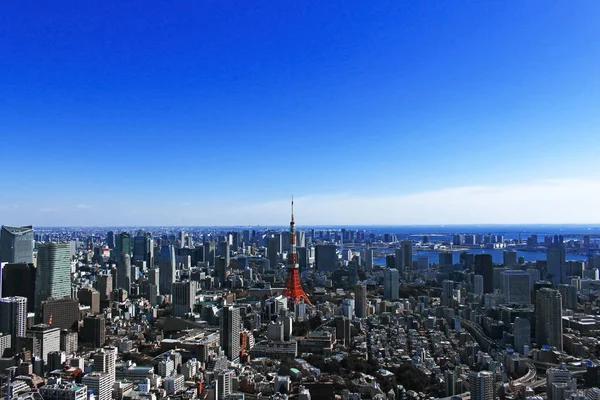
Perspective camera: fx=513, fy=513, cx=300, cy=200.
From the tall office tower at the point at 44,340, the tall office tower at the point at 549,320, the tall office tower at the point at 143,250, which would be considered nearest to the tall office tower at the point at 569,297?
the tall office tower at the point at 549,320

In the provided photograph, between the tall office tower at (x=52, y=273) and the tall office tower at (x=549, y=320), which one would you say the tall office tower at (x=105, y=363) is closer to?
the tall office tower at (x=52, y=273)

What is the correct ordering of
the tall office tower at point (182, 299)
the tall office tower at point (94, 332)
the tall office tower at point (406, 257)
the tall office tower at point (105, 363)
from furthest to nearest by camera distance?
the tall office tower at point (406, 257)
the tall office tower at point (182, 299)
the tall office tower at point (94, 332)
the tall office tower at point (105, 363)

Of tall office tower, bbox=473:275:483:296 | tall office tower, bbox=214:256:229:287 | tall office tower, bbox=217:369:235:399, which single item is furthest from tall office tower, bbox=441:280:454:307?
tall office tower, bbox=217:369:235:399

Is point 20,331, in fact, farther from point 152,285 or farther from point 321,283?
point 321,283

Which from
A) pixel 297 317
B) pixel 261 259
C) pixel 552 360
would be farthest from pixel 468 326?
pixel 261 259

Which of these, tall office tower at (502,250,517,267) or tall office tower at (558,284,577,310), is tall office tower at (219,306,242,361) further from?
tall office tower at (502,250,517,267)
